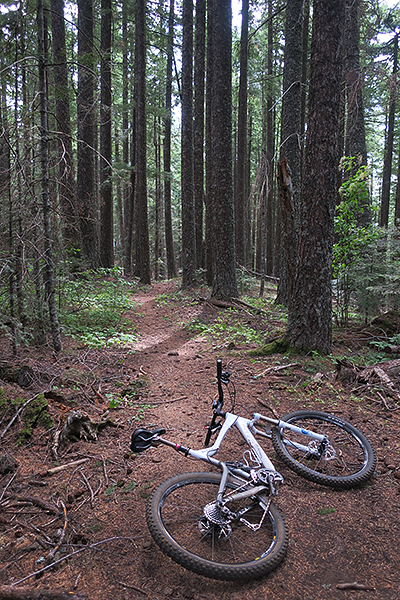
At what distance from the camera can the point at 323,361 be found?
5.88 m

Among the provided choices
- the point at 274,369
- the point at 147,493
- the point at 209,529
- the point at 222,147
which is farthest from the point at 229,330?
the point at 209,529

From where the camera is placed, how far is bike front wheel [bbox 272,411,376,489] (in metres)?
3.32

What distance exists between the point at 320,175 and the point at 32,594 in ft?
20.4

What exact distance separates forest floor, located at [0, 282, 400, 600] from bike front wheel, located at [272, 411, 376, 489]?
0.42 feet

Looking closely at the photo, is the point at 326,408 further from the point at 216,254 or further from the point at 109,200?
the point at 109,200

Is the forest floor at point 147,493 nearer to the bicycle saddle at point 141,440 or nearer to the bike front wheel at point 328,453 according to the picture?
the bike front wheel at point 328,453

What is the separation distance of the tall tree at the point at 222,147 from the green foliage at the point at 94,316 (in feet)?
11.0

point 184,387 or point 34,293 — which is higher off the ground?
point 34,293

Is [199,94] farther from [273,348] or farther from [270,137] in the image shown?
[273,348]

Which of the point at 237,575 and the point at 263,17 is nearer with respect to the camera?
the point at 237,575

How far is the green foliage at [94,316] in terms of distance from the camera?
25.1 feet

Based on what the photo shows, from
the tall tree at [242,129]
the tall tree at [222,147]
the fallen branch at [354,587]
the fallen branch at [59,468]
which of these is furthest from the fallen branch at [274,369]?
the tall tree at [242,129]

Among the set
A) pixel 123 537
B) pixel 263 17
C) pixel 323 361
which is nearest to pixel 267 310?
pixel 323 361

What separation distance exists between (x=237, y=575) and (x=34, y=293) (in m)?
5.24
